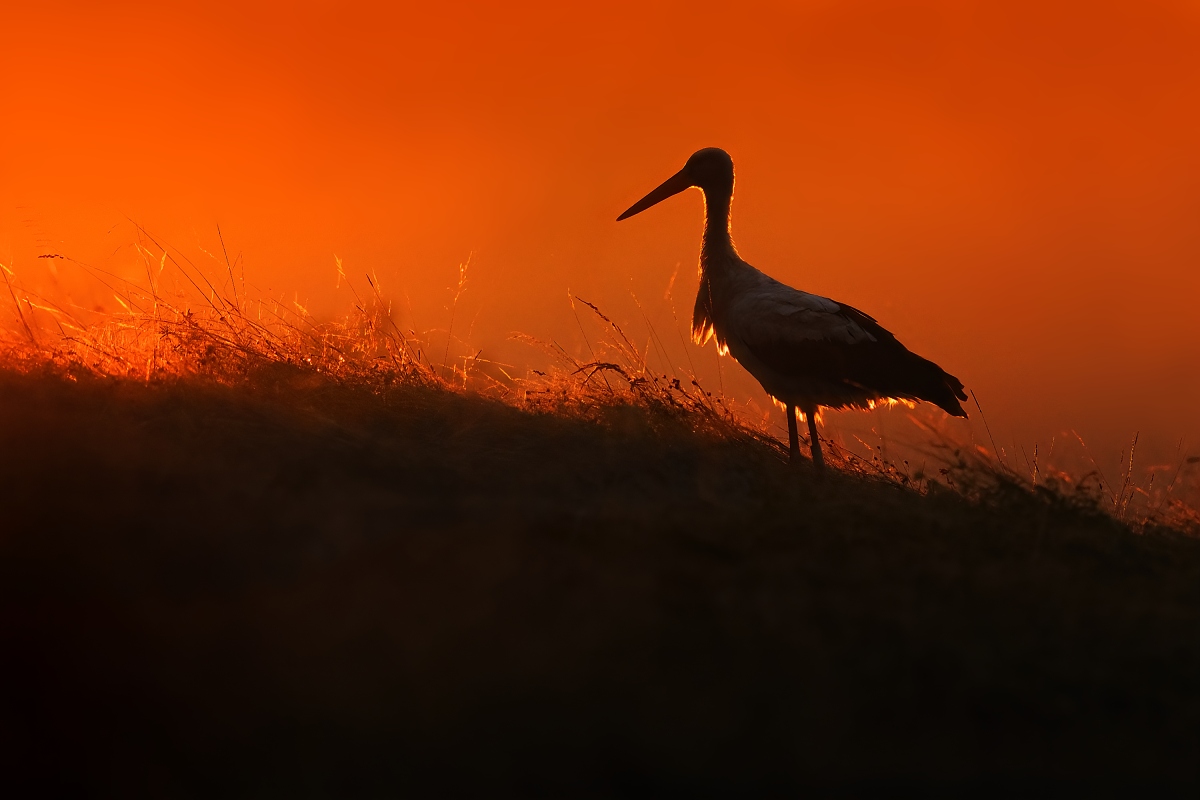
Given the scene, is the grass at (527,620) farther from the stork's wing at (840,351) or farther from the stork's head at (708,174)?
the stork's head at (708,174)

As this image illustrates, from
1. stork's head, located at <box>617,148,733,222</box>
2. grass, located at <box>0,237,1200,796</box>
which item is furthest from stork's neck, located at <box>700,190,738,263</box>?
grass, located at <box>0,237,1200,796</box>

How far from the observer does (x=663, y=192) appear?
870 cm

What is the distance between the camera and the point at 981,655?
13.2 ft

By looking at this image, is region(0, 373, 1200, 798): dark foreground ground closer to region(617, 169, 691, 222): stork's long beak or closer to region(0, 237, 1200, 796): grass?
region(0, 237, 1200, 796): grass

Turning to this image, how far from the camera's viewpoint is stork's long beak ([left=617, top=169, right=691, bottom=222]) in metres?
8.54

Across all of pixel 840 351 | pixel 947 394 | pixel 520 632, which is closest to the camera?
pixel 520 632

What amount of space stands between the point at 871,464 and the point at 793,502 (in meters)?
1.81

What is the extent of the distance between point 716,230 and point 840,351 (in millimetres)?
1739

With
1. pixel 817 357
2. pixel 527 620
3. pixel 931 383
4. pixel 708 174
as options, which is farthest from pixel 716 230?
pixel 527 620

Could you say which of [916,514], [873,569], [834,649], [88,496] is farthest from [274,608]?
[916,514]

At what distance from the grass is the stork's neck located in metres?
2.78

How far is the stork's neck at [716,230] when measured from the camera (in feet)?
26.1

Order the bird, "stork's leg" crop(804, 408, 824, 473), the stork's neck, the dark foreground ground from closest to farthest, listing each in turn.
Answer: the dark foreground ground < "stork's leg" crop(804, 408, 824, 473) < the bird < the stork's neck

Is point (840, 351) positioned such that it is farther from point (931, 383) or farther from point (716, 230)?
point (716, 230)
